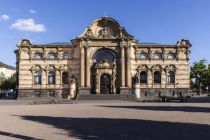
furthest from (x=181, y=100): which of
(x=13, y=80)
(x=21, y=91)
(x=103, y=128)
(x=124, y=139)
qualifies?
(x=13, y=80)

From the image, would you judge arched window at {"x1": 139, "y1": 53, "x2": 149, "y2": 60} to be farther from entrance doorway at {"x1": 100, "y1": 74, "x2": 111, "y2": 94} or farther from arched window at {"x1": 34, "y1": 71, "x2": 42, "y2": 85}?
arched window at {"x1": 34, "y1": 71, "x2": 42, "y2": 85}

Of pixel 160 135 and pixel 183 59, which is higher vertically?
pixel 183 59

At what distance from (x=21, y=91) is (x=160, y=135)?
58911 millimetres

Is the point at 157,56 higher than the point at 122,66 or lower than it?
higher

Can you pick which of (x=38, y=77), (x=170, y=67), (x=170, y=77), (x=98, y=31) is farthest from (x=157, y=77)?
(x=38, y=77)

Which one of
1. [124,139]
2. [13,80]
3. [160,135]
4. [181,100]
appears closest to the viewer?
[124,139]

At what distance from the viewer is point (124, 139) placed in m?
16.2

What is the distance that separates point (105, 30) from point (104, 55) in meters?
4.91

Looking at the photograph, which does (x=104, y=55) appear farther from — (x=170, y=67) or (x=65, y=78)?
(x=170, y=67)

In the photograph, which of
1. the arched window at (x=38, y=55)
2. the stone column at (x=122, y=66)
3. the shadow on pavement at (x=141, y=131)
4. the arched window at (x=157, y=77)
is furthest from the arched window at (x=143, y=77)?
the shadow on pavement at (x=141, y=131)

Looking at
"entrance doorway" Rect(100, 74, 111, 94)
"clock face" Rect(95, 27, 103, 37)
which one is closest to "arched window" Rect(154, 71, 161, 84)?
"entrance doorway" Rect(100, 74, 111, 94)

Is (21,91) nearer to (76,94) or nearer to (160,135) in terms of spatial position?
(76,94)

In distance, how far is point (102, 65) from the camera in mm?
72125

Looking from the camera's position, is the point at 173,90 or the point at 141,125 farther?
the point at 173,90
